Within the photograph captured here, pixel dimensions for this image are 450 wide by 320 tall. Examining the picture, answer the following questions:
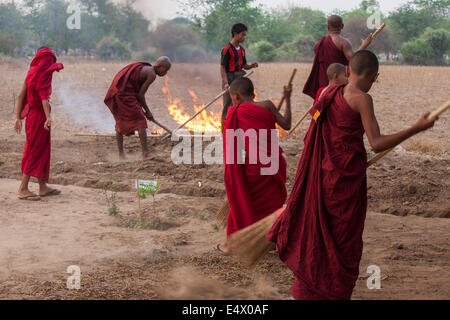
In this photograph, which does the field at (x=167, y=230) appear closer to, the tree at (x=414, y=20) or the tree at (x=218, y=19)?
the tree at (x=218, y=19)

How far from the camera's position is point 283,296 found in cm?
365

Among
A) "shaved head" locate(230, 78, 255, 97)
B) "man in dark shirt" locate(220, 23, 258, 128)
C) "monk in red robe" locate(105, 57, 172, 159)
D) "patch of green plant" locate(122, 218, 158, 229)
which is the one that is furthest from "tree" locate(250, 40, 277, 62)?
"shaved head" locate(230, 78, 255, 97)

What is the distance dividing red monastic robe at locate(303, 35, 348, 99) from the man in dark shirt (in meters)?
1.36

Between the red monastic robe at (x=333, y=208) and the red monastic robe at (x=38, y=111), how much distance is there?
3638 mm

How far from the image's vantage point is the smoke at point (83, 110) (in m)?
12.3

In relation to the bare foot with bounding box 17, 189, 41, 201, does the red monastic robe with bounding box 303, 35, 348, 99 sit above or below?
above

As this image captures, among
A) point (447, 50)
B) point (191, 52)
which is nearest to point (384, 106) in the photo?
point (191, 52)

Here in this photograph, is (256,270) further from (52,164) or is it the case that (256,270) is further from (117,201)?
(52,164)

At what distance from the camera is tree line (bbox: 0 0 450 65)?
1517 cm

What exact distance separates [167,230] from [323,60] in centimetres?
311

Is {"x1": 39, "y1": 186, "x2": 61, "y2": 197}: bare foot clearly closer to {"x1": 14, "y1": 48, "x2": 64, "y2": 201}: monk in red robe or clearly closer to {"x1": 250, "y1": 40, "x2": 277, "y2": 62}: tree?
{"x1": 14, "y1": 48, "x2": 64, "y2": 201}: monk in red robe

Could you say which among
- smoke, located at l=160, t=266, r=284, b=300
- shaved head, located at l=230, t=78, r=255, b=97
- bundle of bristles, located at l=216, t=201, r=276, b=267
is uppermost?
shaved head, located at l=230, t=78, r=255, b=97

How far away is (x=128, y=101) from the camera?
8062mm
